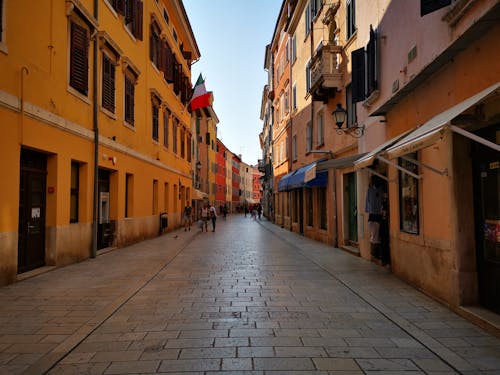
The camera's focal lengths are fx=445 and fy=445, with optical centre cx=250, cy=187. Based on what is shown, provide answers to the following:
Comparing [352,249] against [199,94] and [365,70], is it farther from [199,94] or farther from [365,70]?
[199,94]

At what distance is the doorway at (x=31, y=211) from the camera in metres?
9.61

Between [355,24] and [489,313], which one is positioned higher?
[355,24]

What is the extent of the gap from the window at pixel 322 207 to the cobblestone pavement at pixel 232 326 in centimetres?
832

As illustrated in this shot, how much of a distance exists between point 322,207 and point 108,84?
32.4ft

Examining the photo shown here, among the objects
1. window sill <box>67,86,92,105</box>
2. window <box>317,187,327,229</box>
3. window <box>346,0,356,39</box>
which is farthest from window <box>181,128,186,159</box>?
window sill <box>67,86,92,105</box>

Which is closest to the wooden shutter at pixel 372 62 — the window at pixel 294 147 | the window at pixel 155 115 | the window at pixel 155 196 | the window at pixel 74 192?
the window at pixel 74 192

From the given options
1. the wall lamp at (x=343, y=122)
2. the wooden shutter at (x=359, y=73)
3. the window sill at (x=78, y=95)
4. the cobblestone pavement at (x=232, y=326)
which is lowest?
the cobblestone pavement at (x=232, y=326)

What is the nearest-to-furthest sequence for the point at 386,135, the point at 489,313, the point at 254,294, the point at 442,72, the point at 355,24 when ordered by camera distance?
the point at 489,313
the point at 442,72
the point at 254,294
the point at 386,135
the point at 355,24

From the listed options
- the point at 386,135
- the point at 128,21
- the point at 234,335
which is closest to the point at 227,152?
the point at 128,21

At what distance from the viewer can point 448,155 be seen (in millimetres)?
6477

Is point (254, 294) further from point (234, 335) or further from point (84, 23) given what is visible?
point (84, 23)

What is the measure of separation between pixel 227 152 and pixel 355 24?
2617 inches

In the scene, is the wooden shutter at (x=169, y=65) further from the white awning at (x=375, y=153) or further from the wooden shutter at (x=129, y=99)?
the white awning at (x=375, y=153)

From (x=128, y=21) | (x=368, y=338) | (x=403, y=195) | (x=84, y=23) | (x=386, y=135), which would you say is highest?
(x=128, y=21)
